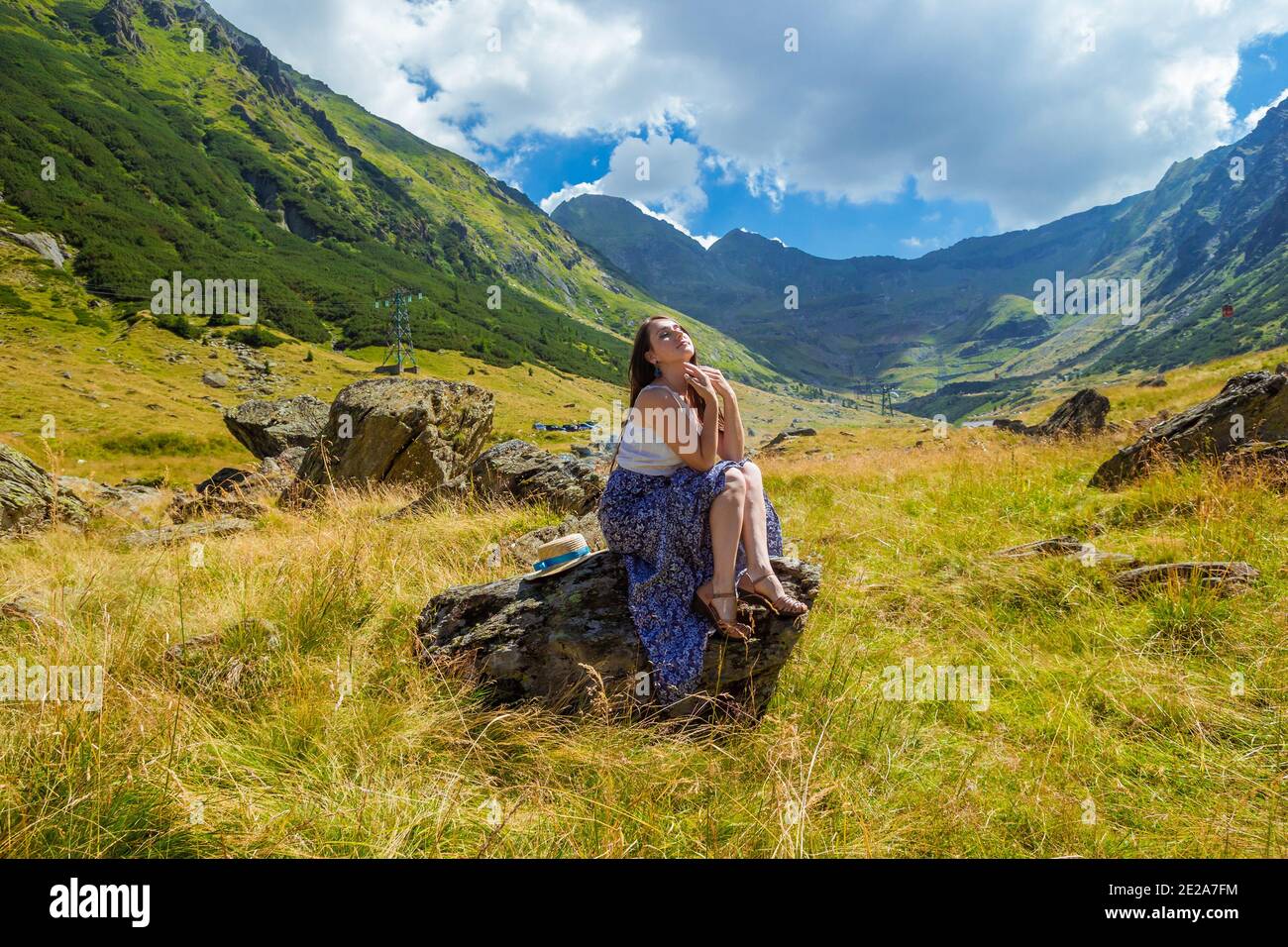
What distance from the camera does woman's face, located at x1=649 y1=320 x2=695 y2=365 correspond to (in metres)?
4.27

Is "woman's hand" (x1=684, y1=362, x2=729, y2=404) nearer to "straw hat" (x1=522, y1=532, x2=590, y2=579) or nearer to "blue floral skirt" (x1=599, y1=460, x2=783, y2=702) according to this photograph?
"blue floral skirt" (x1=599, y1=460, x2=783, y2=702)

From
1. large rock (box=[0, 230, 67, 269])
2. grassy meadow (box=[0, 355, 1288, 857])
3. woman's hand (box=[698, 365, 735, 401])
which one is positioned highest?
large rock (box=[0, 230, 67, 269])

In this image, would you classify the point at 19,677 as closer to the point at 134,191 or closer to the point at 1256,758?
the point at 1256,758

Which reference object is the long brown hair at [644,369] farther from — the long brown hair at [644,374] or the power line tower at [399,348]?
the power line tower at [399,348]

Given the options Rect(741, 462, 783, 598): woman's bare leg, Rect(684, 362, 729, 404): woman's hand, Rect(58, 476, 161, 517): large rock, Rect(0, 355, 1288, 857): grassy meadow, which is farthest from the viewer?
Rect(58, 476, 161, 517): large rock

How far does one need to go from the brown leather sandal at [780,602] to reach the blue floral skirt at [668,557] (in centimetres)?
13

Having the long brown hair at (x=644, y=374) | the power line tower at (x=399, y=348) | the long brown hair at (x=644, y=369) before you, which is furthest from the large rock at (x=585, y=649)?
the power line tower at (x=399, y=348)

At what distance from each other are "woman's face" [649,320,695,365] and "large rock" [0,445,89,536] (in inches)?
477

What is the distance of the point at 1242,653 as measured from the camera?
12.9ft

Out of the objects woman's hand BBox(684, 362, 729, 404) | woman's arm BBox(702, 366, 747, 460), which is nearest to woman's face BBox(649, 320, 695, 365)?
woman's hand BBox(684, 362, 729, 404)

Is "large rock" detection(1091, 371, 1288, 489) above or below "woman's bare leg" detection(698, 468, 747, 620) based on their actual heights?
above

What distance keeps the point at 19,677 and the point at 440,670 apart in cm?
232
